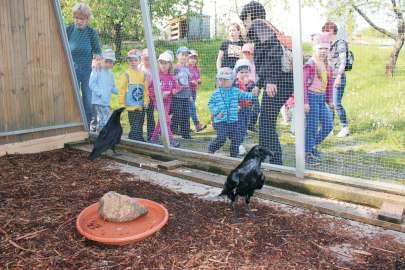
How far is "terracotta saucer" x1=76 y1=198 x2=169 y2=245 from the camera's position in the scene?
11.2ft

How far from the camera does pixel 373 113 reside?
14.0 ft

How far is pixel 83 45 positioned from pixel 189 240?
14.1 ft

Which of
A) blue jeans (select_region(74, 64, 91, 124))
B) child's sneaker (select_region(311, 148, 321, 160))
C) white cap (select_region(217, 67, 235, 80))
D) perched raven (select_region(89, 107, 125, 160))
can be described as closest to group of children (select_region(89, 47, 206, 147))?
blue jeans (select_region(74, 64, 91, 124))

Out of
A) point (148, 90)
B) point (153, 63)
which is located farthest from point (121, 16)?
point (148, 90)

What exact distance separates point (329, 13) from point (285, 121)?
4.19 feet

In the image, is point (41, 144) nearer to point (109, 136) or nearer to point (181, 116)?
point (109, 136)

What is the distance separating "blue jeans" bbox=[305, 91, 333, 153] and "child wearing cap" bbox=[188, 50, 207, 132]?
4.65 feet

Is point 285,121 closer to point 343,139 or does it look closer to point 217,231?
point 343,139

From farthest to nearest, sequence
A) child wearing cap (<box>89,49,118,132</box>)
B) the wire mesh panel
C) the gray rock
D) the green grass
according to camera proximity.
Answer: child wearing cap (<box>89,49,118,132</box>) < the wire mesh panel < the green grass < the gray rock

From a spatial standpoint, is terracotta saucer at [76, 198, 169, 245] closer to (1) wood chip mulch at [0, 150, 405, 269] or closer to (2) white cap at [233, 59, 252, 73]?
(1) wood chip mulch at [0, 150, 405, 269]

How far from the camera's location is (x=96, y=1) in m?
6.11

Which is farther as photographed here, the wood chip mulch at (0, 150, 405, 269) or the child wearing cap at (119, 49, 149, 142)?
the child wearing cap at (119, 49, 149, 142)

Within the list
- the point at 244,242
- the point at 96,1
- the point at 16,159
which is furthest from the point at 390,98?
the point at 16,159

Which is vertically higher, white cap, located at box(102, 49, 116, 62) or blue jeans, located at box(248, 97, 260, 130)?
white cap, located at box(102, 49, 116, 62)
